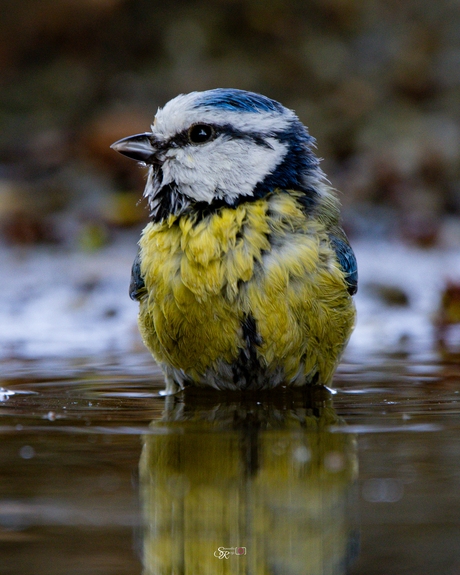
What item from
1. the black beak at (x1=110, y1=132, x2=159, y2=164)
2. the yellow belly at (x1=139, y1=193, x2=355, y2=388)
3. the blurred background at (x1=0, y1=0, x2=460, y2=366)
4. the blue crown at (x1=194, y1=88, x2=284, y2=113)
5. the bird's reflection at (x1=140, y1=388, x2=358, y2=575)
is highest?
the blurred background at (x1=0, y1=0, x2=460, y2=366)

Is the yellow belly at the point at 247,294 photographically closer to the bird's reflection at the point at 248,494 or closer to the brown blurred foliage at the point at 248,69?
the bird's reflection at the point at 248,494

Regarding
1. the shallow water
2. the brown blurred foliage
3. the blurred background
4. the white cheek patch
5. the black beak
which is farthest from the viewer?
the brown blurred foliage

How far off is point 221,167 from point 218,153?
0.07m

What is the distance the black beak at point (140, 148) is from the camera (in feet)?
10.4

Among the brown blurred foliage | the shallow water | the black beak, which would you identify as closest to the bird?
the black beak

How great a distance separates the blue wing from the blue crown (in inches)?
23.1

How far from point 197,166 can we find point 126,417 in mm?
1025

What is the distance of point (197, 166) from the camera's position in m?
3.09

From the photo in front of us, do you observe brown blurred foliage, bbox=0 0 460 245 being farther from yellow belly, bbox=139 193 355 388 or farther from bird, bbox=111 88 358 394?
yellow belly, bbox=139 193 355 388

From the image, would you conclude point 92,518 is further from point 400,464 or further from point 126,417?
point 126,417

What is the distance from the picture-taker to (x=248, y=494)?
1.79 m

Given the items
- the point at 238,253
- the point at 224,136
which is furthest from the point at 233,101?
the point at 238,253

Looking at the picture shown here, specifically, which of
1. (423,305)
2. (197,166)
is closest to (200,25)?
(423,305)

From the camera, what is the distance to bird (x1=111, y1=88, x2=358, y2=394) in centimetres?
288
